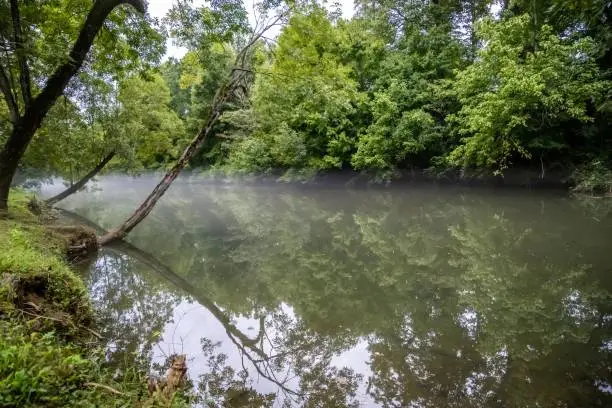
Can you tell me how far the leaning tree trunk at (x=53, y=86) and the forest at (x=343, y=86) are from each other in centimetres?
5

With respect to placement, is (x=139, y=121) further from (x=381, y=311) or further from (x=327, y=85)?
(x=381, y=311)

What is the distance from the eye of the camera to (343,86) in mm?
10273

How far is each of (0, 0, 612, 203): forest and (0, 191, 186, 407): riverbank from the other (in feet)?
8.58

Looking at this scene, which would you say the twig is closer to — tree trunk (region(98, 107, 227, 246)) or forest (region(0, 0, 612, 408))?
forest (region(0, 0, 612, 408))

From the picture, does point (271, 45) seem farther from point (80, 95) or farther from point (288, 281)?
point (80, 95)

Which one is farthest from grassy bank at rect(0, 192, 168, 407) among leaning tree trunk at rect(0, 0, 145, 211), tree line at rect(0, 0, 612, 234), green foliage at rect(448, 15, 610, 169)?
green foliage at rect(448, 15, 610, 169)

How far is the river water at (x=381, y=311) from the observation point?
3.76 metres

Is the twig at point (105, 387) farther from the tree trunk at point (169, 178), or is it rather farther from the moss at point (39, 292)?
the tree trunk at point (169, 178)

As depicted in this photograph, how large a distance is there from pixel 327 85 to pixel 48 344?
831cm

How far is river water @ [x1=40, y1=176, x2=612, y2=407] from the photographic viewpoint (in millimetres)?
3758

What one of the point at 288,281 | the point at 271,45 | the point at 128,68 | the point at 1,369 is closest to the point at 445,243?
the point at 288,281

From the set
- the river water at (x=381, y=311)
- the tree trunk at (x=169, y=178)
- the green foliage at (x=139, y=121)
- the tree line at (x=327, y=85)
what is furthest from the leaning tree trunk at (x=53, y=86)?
the green foliage at (x=139, y=121)

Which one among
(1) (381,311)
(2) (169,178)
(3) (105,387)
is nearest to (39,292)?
(3) (105,387)

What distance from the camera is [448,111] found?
21000 mm
